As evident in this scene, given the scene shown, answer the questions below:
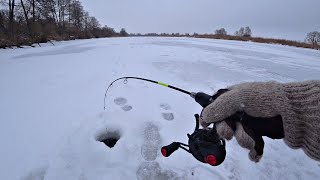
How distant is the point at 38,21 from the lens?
27484 mm

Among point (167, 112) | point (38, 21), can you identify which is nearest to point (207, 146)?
point (167, 112)

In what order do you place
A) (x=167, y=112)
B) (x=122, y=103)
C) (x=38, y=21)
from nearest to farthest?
1. (x=167, y=112)
2. (x=122, y=103)
3. (x=38, y=21)

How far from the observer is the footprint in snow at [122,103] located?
337cm

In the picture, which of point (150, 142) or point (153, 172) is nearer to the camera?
point (153, 172)

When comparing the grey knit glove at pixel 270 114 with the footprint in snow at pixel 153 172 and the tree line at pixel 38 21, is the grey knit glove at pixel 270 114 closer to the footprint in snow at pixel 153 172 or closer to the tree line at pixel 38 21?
the footprint in snow at pixel 153 172

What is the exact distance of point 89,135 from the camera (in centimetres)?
265

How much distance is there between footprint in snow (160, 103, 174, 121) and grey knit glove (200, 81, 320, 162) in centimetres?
185

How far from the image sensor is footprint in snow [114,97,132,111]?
3.37m

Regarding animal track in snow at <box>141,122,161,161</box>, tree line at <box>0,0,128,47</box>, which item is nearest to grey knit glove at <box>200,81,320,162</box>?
animal track in snow at <box>141,122,161,161</box>

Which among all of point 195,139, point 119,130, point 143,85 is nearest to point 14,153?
point 119,130

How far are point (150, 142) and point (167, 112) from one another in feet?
2.69

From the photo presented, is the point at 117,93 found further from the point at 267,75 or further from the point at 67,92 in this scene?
the point at 267,75

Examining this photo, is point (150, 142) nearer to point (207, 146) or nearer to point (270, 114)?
point (207, 146)

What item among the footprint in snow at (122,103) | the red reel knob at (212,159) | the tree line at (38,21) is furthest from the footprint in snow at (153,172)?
the tree line at (38,21)
